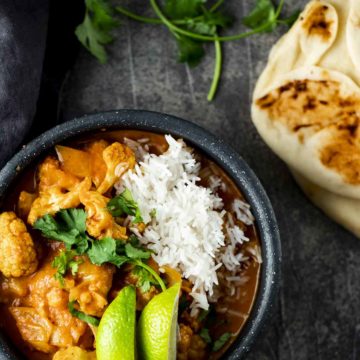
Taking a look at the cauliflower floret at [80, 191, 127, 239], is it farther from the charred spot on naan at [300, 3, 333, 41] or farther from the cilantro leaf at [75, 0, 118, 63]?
the charred spot on naan at [300, 3, 333, 41]

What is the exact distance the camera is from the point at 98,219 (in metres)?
2.33

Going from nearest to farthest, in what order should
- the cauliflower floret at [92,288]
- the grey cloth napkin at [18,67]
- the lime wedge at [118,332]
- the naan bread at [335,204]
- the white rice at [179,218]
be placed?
the lime wedge at [118,332] < the cauliflower floret at [92,288] < the white rice at [179,218] < the grey cloth napkin at [18,67] < the naan bread at [335,204]

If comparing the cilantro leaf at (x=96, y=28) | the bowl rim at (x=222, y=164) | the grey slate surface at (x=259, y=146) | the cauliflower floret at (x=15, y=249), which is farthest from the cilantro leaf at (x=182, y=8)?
the cauliflower floret at (x=15, y=249)

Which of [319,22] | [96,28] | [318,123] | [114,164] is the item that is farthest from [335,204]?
[96,28]

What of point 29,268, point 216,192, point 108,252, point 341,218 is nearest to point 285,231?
point 341,218

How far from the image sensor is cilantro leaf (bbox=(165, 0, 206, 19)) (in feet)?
9.48

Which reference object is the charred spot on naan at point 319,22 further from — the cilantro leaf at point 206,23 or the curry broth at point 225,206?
the curry broth at point 225,206

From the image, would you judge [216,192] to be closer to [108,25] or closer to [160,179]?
[160,179]

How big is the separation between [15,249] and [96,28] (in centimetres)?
106

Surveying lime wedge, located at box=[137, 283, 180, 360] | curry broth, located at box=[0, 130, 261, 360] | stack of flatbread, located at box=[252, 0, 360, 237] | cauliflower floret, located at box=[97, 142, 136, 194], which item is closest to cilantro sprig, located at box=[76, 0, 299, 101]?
stack of flatbread, located at box=[252, 0, 360, 237]

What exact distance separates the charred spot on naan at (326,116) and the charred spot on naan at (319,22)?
7.5 inches

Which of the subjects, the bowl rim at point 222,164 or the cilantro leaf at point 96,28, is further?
the cilantro leaf at point 96,28

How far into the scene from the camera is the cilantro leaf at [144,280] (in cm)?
236

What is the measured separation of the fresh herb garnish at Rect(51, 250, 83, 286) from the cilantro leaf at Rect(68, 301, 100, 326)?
81mm
